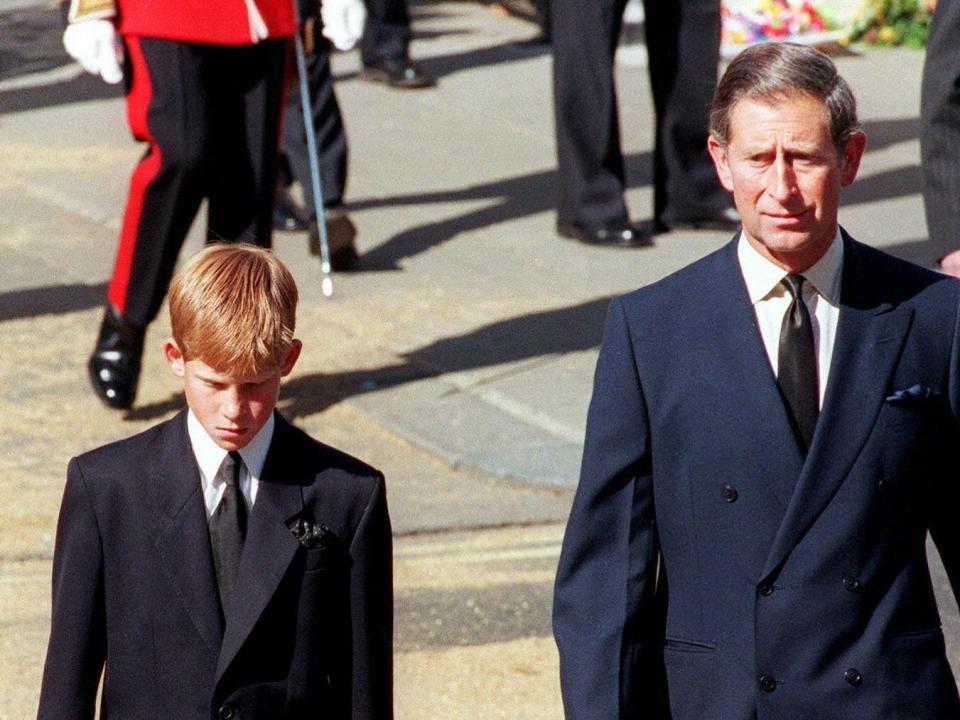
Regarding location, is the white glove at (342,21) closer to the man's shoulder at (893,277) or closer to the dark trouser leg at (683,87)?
the dark trouser leg at (683,87)

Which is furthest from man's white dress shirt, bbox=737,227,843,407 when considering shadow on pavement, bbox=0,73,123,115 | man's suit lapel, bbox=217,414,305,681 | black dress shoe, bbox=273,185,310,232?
shadow on pavement, bbox=0,73,123,115

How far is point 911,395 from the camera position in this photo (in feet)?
9.59

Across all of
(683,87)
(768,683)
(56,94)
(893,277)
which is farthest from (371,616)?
(56,94)

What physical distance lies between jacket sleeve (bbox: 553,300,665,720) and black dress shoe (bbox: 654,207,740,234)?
5.26 metres

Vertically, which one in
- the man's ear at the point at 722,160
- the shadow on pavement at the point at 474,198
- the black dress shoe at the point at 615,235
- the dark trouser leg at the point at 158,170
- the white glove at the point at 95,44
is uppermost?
the man's ear at the point at 722,160

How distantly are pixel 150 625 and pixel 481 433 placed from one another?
10.5 ft

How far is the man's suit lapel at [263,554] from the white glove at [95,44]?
118 inches

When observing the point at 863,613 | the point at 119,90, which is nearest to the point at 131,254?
the point at 863,613

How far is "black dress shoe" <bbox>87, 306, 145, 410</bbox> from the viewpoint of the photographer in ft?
19.9

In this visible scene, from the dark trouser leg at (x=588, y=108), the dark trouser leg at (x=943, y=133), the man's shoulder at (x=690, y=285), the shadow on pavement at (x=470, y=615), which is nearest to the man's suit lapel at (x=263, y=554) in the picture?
the man's shoulder at (x=690, y=285)

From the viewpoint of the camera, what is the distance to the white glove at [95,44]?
567 cm

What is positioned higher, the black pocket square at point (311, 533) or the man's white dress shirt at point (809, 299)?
the man's white dress shirt at point (809, 299)

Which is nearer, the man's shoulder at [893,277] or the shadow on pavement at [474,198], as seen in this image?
the man's shoulder at [893,277]

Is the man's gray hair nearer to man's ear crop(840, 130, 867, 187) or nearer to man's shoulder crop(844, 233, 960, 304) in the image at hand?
man's ear crop(840, 130, 867, 187)
